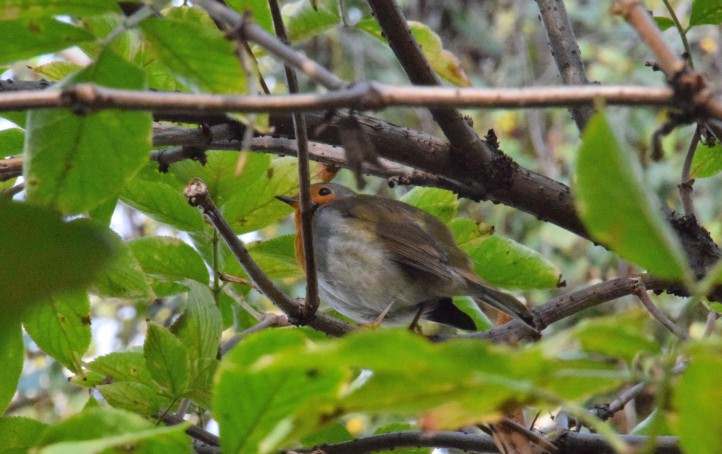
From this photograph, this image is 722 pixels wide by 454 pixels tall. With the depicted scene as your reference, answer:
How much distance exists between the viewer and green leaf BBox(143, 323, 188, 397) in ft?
4.09

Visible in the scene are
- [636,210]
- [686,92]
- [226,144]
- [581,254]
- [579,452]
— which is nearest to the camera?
[636,210]

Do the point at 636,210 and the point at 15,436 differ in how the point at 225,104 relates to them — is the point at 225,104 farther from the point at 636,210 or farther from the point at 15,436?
the point at 15,436

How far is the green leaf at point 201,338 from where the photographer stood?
128 cm

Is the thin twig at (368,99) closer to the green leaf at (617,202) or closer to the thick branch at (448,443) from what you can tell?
the green leaf at (617,202)

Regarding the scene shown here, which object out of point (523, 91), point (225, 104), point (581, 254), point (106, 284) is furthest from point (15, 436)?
point (581, 254)

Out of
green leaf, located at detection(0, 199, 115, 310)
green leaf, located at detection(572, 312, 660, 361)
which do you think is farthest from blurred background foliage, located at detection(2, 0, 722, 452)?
green leaf, located at detection(0, 199, 115, 310)

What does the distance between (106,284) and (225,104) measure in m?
0.77

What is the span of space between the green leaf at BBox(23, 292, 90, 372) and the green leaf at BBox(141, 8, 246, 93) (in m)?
0.56

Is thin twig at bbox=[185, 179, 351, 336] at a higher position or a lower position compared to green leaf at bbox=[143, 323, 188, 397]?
higher

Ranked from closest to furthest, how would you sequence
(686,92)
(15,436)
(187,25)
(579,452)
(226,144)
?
(686,92)
(187,25)
(15,436)
(579,452)
(226,144)

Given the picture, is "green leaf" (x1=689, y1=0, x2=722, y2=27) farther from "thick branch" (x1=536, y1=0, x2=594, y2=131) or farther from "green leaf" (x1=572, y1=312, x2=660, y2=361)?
"green leaf" (x1=572, y1=312, x2=660, y2=361)

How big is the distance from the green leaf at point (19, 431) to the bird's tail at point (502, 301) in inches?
31.6

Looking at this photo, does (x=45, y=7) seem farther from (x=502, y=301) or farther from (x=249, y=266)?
(x=502, y=301)

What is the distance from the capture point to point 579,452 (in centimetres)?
130
